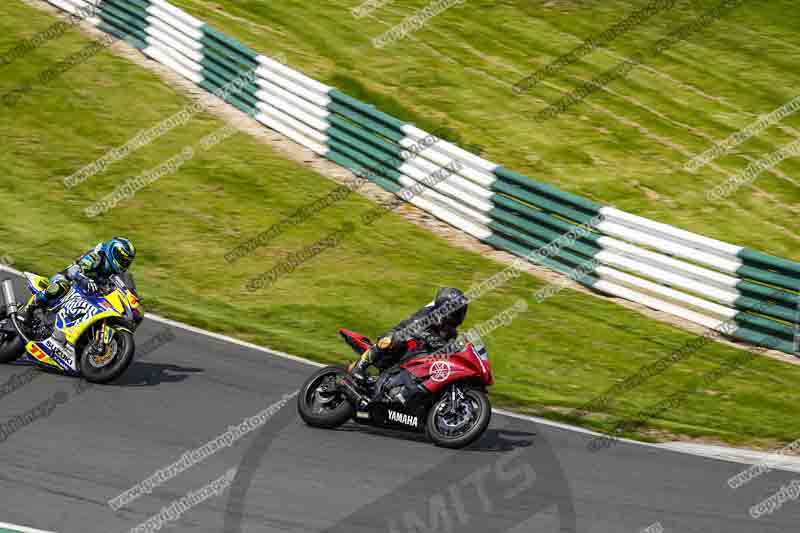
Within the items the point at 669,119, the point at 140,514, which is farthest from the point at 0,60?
the point at 140,514

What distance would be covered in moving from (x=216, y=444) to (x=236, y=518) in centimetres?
183

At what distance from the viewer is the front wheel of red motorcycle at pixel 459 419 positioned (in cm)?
1059

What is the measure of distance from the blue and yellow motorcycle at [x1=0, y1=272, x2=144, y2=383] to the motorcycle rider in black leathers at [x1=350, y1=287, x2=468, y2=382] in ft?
8.55

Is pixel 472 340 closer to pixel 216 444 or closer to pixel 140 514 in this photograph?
pixel 216 444

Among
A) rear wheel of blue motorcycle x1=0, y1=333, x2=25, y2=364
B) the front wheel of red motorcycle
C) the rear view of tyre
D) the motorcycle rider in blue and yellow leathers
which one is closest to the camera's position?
the front wheel of red motorcycle

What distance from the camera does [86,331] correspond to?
1203cm

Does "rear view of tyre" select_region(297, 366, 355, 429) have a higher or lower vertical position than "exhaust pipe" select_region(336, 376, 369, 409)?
lower

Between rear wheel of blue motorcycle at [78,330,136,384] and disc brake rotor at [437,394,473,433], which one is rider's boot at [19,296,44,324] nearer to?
rear wheel of blue motorcycle at [78,330,136,384]

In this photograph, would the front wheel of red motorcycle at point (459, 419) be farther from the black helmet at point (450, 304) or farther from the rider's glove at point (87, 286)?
the rider's glove at point (87, 286)

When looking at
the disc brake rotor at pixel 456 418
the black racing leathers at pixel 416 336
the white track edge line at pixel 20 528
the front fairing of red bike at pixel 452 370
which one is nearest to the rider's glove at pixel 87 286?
the black racing leathers at pixel 416 336

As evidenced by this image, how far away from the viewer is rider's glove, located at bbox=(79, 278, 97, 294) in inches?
475

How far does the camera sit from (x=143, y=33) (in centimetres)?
2511

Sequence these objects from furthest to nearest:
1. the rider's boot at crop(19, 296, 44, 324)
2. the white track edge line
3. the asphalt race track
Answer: the rider's boot at crop(19, 296, 44, 324) → the asphalt race track → the white track edge line

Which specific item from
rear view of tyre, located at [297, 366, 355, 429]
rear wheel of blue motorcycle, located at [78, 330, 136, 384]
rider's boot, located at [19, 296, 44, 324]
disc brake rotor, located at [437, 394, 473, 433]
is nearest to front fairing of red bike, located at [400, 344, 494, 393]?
disc brake rotor, located at [437, 394, 473, 433]
